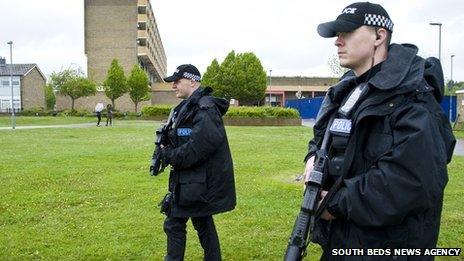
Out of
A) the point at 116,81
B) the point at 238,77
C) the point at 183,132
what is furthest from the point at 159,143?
the point at 238,77

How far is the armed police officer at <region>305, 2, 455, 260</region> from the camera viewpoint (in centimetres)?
210

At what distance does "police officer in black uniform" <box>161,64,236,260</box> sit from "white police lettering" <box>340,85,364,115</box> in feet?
6.52

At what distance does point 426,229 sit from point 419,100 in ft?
2.05

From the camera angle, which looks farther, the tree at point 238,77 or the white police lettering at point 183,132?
the tree at point 238,77

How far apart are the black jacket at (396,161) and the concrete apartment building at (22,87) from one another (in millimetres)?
76997

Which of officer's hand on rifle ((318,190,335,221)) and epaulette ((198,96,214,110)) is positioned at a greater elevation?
epaulette ((198,96,214,110))

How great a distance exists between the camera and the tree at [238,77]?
212 ft

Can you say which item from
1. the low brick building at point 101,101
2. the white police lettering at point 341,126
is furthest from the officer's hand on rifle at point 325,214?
the low brick building at point 101,101

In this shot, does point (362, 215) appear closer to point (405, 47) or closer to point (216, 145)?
point (405, 47)

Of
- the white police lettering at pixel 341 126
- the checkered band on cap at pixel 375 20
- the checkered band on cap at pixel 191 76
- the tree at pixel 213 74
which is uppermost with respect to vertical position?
the tree at pixel 213 74

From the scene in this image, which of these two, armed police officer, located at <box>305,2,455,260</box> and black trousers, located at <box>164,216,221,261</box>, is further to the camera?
black trousers, located at <box>164,216,221,261</box>

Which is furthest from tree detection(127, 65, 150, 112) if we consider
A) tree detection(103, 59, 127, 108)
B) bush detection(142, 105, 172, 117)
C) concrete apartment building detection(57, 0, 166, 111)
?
concrete apartment building detection(57, 0, 166, 111)

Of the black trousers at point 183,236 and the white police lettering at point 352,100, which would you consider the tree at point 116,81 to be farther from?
the white police lettering at point 352,100

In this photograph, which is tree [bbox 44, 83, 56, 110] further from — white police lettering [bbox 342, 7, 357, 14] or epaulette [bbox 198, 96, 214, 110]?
white police lettering [bbox 342, 7, 357, 14]
